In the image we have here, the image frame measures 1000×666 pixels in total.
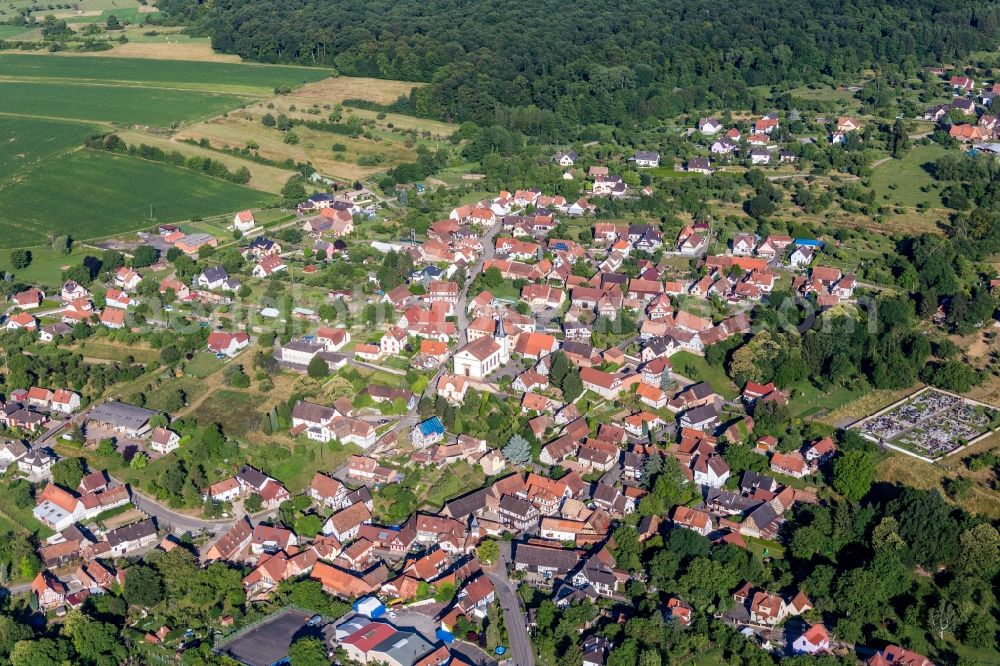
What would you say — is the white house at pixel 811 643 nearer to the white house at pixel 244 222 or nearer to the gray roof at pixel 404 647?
the gray roof at pixel 404 647

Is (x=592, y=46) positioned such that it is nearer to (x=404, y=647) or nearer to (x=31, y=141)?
(x=31, y=141)

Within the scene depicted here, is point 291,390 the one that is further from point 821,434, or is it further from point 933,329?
point 933,329

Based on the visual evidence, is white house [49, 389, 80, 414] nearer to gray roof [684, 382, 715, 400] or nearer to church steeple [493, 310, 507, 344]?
church steeple [493, 310, 507, 344]

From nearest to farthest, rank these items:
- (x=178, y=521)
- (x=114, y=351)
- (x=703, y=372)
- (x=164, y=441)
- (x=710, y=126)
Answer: (x=178, y=521)
(x=164, y=441)
(x=703, y=372)
(x=114, y=351)
(x=710, y=126)

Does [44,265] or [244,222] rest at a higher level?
[244,222]

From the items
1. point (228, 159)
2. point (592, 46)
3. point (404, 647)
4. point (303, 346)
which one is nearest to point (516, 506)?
Answer: point (404, 647)

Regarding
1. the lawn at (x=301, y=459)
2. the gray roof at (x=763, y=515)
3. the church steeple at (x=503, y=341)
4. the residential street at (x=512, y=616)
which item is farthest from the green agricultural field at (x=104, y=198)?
the gray roof at (x=763, y=515)
